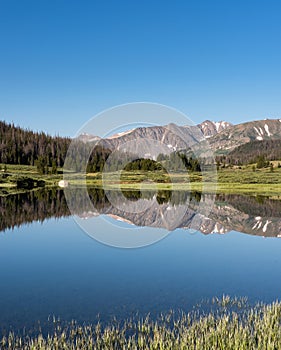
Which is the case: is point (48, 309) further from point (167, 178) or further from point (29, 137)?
point (29, 137)

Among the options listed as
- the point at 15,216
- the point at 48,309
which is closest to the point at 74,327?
the point at 48,309

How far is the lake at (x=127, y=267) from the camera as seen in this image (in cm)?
1246

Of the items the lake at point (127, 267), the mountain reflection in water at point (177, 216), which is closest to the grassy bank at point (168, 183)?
the mountain reflection in water at point (177, 216)

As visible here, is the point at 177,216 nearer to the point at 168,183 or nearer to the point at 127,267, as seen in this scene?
the point at 127,267

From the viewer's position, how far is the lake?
12.5 meters

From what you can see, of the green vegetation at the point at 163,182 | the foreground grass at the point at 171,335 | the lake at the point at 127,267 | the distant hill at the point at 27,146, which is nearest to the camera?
the foreground grass at the point at 171,335

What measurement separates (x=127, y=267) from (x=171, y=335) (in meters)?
8.58

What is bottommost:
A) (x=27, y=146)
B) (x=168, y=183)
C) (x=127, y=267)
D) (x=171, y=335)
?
(x=127, y=267)

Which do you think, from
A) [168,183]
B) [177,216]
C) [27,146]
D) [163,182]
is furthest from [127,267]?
[27,146]

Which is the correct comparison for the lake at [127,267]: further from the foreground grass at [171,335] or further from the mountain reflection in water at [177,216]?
the foreground grass at [171,335]

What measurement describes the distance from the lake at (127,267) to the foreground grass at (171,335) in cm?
93

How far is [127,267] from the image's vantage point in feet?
59.4

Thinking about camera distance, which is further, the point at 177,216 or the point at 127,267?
the point at 177,216

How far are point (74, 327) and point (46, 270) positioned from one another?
290 inches
